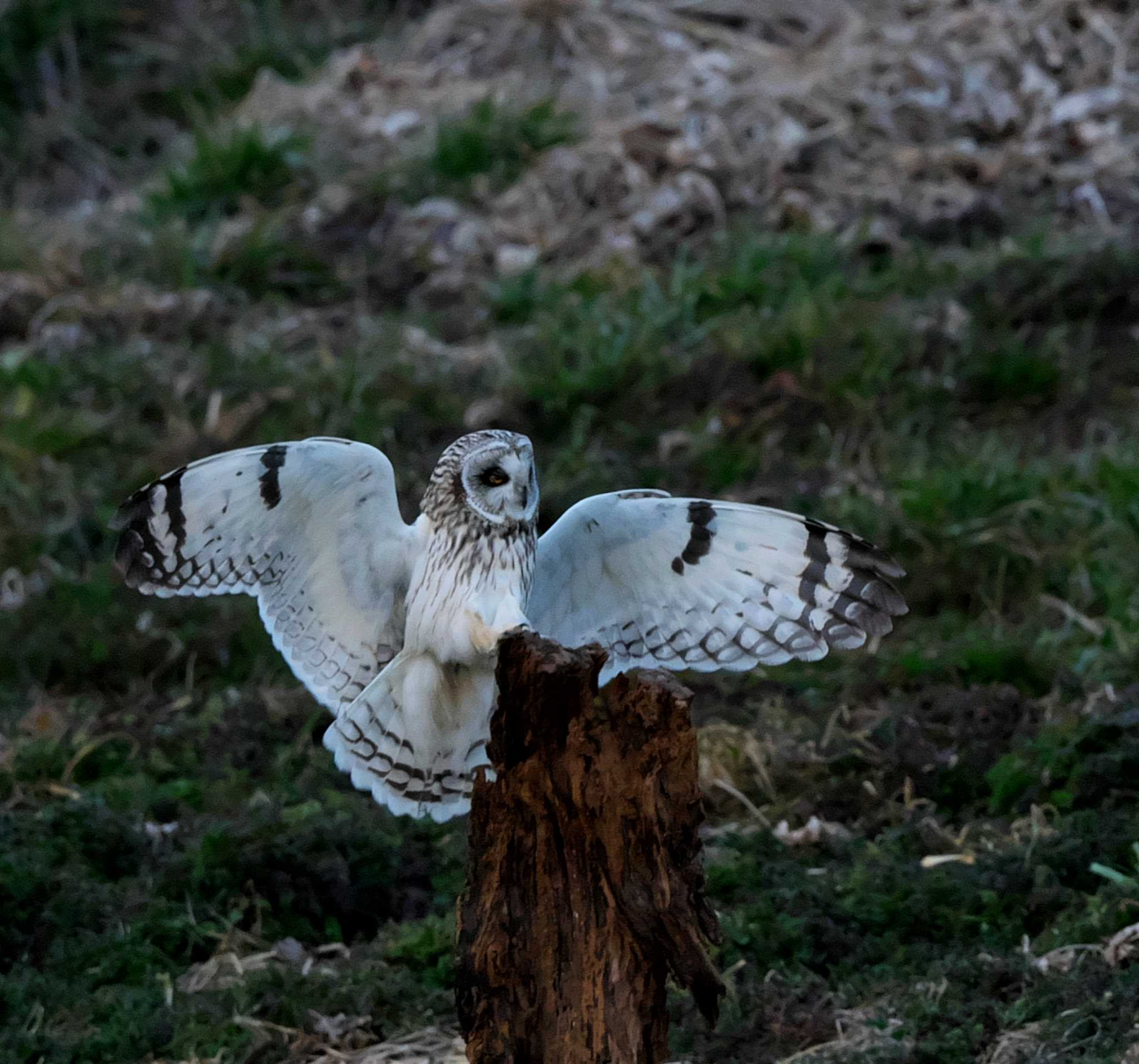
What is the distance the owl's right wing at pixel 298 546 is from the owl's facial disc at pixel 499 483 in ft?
0.68

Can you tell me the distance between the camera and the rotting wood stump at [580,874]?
3139 mm

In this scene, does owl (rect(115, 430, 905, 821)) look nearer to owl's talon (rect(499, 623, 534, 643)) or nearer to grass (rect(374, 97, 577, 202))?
owl's talon (rect(499, 623, 534, 643))

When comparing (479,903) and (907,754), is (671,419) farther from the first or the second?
(479,903)

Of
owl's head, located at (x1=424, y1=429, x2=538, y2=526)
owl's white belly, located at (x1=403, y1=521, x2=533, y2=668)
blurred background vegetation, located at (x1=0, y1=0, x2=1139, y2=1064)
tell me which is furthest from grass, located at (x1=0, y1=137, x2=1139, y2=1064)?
owl's head, located at (x1=424, y1=429, x2=538, y2=526)

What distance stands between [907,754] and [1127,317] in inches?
128

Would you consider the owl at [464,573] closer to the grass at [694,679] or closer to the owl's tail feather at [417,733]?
the owl's tail feather at [417,733]

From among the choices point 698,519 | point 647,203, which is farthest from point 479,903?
point 647,203

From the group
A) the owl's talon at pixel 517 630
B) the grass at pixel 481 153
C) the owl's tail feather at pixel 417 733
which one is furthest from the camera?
the grass at pixel 481 153

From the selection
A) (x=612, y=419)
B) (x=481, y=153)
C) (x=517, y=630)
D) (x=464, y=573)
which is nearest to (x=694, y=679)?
(x=612, y=419)

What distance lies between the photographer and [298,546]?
3.95 m

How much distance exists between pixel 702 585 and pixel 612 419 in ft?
12.8

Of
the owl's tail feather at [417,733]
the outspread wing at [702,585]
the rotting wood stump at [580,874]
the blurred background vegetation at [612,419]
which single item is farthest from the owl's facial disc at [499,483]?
the blurred background vegetation at [612,419]

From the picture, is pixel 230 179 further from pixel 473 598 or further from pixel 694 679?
pixel 473 598

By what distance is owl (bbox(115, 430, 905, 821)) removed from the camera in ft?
12.0
